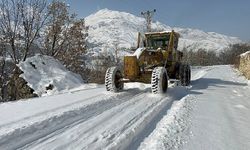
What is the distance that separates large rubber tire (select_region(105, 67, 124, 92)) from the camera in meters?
11.5

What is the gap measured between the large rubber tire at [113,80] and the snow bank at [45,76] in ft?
11.8

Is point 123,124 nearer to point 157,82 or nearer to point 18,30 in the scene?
point 157,82

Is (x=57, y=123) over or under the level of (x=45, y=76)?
under

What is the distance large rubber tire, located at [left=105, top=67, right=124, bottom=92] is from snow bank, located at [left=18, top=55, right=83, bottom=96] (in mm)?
3593

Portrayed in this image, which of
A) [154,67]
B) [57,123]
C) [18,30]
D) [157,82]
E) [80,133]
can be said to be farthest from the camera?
[18,30]

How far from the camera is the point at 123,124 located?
259 inches

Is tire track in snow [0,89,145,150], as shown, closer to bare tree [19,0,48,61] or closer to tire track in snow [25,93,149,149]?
tire track in snow [25,93,149,149]

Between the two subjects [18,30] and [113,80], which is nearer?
[113,80]

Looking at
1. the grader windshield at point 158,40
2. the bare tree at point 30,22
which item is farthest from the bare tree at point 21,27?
the grader windshield at point 158,40

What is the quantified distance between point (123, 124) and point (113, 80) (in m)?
5.08

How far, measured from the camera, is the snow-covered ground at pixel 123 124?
17.6ft

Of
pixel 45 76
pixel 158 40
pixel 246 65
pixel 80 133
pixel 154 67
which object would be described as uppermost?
pixel 158 40

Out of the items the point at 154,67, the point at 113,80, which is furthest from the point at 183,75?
the point at 113,80

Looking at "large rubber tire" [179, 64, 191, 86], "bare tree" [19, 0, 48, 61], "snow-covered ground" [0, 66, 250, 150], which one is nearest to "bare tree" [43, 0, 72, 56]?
"bare tree" [19, 0, 48, 61]
